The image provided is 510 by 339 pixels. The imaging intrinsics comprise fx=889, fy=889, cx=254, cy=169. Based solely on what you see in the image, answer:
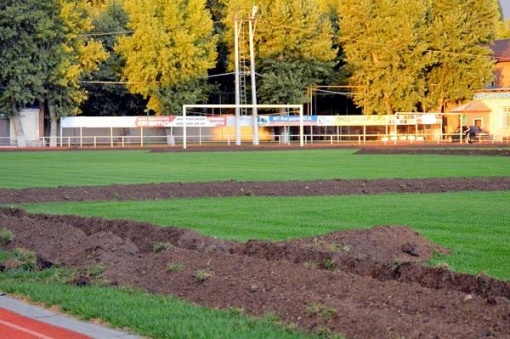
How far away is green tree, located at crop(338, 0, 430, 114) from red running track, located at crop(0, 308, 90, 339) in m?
75.3

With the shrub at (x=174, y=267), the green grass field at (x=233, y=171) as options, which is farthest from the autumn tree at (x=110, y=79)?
the shrub at (x=174, y=267)

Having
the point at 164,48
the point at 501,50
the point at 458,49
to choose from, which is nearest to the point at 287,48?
the point at 164,48

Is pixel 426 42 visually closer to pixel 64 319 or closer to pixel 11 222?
pixel 11 222

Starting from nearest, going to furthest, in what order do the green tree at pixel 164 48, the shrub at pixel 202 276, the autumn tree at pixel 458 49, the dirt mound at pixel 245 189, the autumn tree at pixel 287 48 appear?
the shrub at pixel 202 276 < the dirt mound at pixel 245 189 < the green tree at pixel 164 48 < the autumn tree at pixel 287 48 < the autumn tree at pixel 458 49

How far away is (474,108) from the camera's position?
270 feet

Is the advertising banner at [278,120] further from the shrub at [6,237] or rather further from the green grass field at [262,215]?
the shrub at [6,237]

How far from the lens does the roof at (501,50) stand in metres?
94.8

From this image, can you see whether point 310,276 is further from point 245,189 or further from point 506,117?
point 506,117

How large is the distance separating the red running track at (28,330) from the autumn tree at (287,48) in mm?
73999

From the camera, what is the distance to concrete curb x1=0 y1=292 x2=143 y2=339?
29.7 ft

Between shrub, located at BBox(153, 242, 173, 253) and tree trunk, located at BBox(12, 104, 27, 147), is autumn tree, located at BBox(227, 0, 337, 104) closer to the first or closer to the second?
tree trunk, located at BBox(12, 104, 27, 147)

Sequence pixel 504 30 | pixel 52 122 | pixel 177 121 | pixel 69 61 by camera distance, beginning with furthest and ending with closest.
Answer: pixel 504 30 → pixel 52 122 → pixel 69 61 → pixel 177 121

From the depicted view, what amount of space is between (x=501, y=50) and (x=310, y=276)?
299 feet

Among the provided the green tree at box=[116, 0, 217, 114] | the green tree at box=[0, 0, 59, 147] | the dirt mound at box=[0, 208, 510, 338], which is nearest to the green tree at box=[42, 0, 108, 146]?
the green tree at box=[0, 0, 59, 147]
